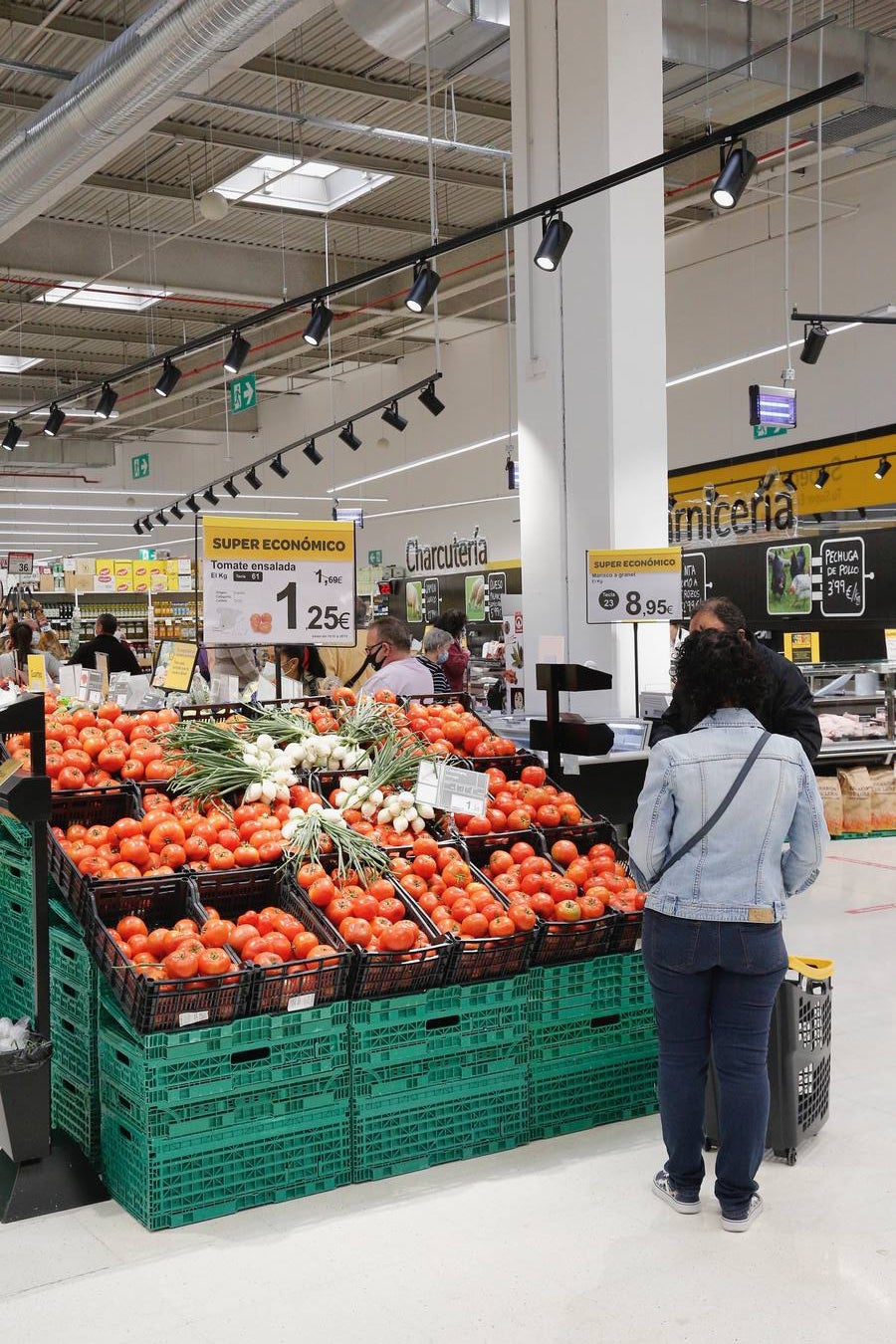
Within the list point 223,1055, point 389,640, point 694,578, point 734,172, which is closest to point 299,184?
point 694,578

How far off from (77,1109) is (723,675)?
222 cm

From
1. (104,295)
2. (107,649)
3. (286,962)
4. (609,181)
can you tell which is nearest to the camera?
(286,962)

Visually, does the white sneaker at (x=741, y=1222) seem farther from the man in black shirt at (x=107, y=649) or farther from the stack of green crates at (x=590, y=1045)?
the man in black shirt at (x=107, y=649)

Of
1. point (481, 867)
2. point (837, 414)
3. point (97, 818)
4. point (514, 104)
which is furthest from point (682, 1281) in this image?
point (837, 414)

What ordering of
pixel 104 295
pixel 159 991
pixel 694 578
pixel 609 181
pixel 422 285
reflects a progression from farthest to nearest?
pixel 104 295
pixel 694 578
pixel 422 285
pixel 609 181
pixel 159 991

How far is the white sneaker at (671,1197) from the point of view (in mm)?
3242

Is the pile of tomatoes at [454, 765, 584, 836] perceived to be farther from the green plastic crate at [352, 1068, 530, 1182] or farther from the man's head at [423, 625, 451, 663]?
the man's head at [423, 625, 451, 663]

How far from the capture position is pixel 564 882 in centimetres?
389

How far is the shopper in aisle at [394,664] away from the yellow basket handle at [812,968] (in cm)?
270

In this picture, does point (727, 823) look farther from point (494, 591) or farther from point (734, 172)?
point (494, 591)

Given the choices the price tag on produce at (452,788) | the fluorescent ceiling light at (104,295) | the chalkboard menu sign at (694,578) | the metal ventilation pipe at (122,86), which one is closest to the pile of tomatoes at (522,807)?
the price tag on produce at (452,788)

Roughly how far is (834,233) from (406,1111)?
13321 mm

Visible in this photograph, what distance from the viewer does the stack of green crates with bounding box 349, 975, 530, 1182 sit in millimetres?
3428

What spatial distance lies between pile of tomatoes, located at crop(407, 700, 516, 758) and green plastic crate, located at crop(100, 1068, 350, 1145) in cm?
156
